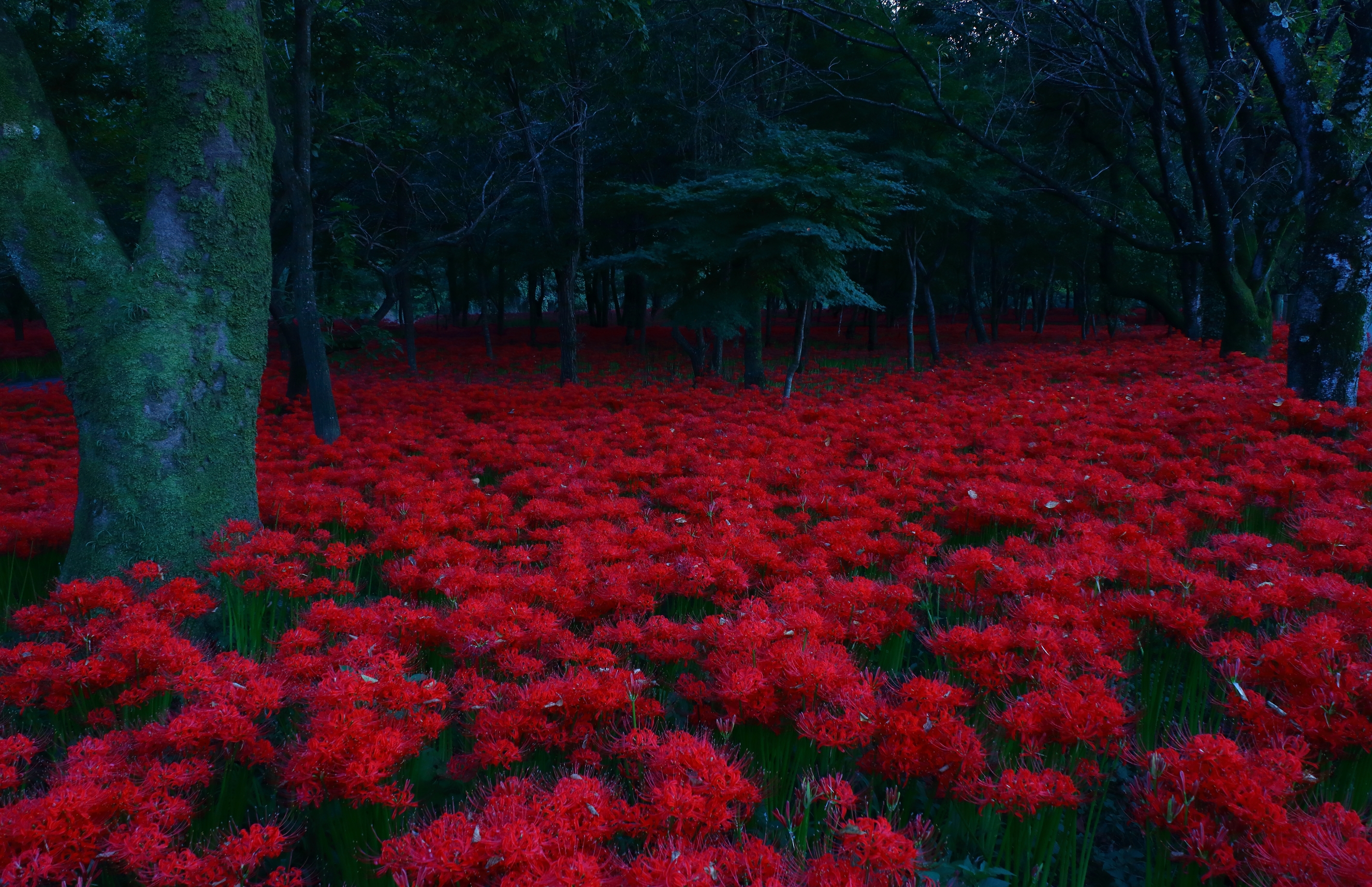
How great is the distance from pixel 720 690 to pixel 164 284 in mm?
4235

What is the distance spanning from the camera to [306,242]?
368 inches

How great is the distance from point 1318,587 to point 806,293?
8.29m

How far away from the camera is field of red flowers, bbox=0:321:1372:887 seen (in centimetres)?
182

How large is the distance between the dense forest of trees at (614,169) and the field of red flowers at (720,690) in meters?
1.52

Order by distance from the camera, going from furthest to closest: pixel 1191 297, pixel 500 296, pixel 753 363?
pixel 500 296, pixel 1191 297, pixel 753 363

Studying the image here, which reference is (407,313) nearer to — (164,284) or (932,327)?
(932,327)

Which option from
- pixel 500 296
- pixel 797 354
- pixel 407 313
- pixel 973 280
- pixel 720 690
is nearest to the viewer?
pixel 720 690

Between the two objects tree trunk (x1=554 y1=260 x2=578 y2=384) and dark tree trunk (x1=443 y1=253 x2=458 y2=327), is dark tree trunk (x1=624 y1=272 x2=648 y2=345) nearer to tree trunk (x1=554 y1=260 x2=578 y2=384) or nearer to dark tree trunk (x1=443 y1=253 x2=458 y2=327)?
dark tree trunk (x1=443 y1=253 x2=458 y2=327)

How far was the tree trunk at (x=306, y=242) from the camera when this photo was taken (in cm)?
895

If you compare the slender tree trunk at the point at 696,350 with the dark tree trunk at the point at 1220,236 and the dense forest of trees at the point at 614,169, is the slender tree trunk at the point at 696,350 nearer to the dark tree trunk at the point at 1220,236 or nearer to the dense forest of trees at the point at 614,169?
the dense forest of trees at the point at 614,169

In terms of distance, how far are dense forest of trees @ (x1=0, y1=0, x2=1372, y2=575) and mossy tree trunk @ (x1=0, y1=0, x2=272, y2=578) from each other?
2 centimetres

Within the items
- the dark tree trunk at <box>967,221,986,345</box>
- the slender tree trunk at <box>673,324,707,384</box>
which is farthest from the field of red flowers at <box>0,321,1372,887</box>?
the dark tree trunk at <box>967,221,986,345</box>

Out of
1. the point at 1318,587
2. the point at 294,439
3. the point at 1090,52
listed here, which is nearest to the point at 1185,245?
the point at 1090,52

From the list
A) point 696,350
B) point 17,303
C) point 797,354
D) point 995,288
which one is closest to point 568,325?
point 696,350
